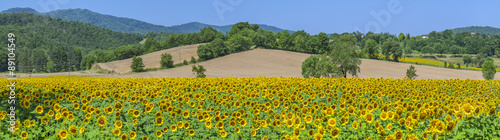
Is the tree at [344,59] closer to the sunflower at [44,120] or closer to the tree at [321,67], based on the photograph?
the tree at [321,67]

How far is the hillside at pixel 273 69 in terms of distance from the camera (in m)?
77.6

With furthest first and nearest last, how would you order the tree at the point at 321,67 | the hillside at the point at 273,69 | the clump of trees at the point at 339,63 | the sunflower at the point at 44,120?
1. the hillside at the point at 273,69
2. the clump of trees at the point at 339,63
3. the tree at the point at 321,67
4. the sunflower at the point at 44,120

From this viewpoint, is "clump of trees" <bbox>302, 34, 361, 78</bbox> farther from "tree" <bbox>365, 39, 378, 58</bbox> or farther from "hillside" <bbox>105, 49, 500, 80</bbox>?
"tree" <bbox>365, 39, 378, 58</bbox>

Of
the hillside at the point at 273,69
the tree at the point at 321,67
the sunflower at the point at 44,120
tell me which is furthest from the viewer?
the hillside at the point at 273,69

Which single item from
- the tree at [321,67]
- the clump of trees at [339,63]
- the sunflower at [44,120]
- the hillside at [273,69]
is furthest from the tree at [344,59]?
the sunflower at [44,120]

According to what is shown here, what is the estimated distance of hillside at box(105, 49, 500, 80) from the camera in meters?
77.6

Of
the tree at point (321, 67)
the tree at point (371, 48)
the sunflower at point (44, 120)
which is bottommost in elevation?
the sunflower at point (44, 120)

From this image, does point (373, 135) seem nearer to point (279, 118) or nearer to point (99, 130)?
point (279, 118)

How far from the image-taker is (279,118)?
6898 millimetres

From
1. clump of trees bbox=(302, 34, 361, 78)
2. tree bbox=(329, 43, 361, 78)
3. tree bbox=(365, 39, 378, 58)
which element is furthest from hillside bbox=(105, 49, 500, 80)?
tree bbox=(329, 43, 361, 78)

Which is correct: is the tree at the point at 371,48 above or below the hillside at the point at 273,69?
above

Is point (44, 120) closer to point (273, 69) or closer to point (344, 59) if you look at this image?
point (344, 59)

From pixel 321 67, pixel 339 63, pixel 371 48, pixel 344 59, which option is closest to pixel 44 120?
pixel 339 63

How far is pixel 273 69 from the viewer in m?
86.7
